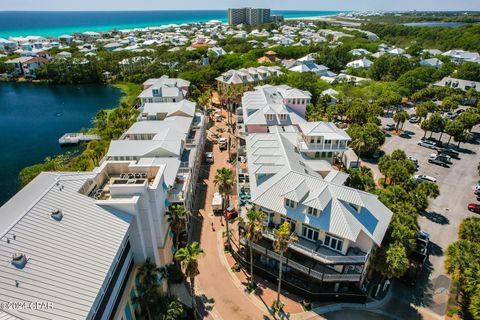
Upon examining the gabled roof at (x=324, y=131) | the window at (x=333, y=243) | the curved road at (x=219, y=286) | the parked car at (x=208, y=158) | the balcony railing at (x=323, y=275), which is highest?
the gabled roof at (x=324, y=131)

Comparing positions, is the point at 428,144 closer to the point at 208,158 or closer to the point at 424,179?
the point at 424,179

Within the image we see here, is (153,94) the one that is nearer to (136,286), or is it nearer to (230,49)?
(136,286)

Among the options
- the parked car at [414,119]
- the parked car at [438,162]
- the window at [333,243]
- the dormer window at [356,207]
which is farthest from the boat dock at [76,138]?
the parked car at [414,119]

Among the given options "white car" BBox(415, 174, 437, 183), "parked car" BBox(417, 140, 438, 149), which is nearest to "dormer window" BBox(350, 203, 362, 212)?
"white car" BBox(415, 174, 437, 183)

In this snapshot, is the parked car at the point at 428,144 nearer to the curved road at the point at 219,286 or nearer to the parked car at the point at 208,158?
the parked car at the point at 208,158

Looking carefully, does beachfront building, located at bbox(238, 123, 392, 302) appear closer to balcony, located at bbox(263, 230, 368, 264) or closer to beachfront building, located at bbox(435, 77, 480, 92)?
balcony, located at bbox(263, 230, 368, 264)

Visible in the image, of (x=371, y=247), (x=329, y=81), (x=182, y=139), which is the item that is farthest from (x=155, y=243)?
(x=329, y=81)
